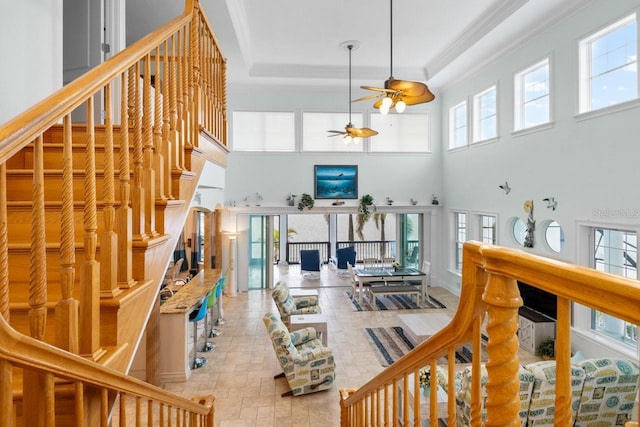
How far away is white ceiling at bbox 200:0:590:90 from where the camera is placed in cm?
546

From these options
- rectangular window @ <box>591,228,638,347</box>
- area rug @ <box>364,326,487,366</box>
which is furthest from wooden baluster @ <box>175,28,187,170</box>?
rectangular window @ <box>591,228,638,347</box>

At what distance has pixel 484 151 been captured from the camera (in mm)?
7156

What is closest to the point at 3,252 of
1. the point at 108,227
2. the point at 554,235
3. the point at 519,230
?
the point at 108,227

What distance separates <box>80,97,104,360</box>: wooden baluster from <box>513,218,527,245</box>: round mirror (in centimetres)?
656

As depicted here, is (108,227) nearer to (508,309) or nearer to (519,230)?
(508,309)

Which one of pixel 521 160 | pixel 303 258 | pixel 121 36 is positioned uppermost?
pixel 121 36

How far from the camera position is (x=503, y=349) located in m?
0.71

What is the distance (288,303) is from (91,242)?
4.57 meters

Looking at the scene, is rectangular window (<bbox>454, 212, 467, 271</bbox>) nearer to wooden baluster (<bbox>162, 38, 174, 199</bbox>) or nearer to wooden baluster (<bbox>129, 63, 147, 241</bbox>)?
wooden baluster (<bbox>162, 38, 174, 199</bbox>)

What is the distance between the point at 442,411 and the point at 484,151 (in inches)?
214

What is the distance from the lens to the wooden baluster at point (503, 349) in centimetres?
70

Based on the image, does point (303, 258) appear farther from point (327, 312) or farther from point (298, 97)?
point (298, 97)

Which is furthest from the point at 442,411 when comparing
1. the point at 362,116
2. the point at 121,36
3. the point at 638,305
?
the point at 362,116

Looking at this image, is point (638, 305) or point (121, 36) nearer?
point (638, 305)
